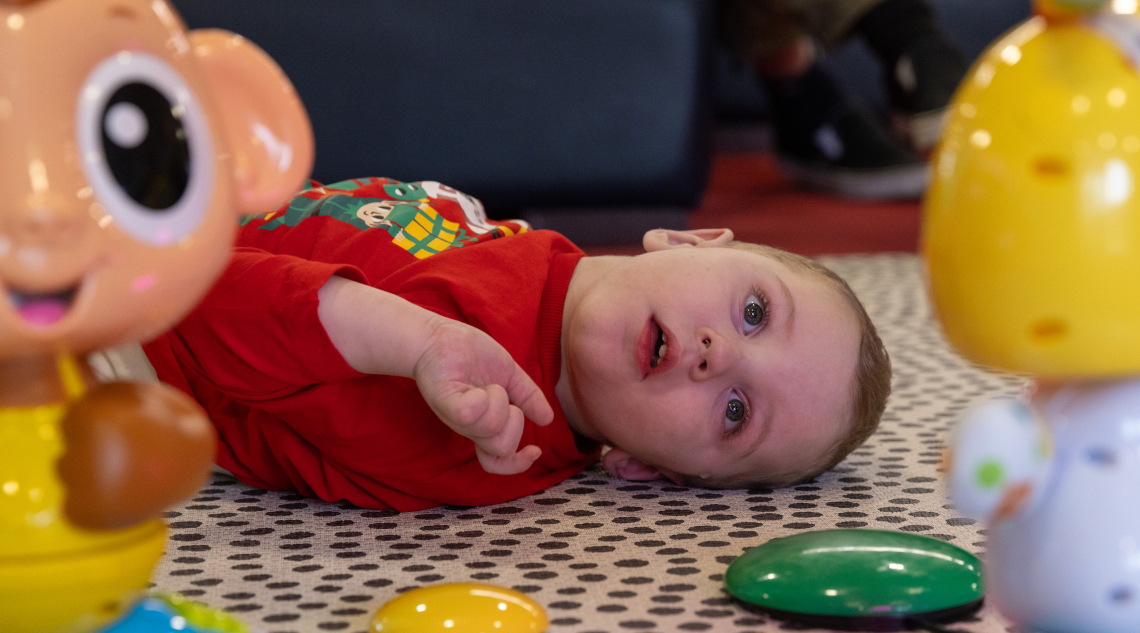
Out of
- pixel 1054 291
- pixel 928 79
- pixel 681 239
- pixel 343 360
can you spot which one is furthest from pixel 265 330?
pixel 928 79

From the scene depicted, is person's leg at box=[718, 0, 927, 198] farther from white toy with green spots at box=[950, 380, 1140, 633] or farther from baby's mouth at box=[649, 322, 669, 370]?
white toy with green spots at box=[950, 380, 1140, 633]

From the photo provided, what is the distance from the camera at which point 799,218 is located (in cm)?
222

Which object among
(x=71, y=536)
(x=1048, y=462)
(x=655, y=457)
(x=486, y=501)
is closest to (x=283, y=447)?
(x=486, y=501)

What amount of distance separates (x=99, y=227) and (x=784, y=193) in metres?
2.29

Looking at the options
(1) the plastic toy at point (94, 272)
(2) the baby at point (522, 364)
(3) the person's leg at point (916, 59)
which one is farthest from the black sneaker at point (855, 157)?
(1) the plastic toy at point (94, 272)

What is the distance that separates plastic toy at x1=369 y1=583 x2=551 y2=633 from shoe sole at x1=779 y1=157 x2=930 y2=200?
192 cm

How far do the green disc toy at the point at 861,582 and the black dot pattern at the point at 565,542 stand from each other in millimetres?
14

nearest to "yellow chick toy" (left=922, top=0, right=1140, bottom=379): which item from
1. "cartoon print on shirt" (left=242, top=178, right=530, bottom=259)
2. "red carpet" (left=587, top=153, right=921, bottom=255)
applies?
"cartoon print on shirt" (left=242, top=178, right=530, bottom=259)

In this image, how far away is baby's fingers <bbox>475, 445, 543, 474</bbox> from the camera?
2.31 ft

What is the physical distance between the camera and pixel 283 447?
2.68 feet

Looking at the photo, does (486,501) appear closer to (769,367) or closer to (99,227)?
(769,367)

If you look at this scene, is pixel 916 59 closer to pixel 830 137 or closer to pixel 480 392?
pixel 830 137

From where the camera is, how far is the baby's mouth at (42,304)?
1.31ft

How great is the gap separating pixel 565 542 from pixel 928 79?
173 cm
